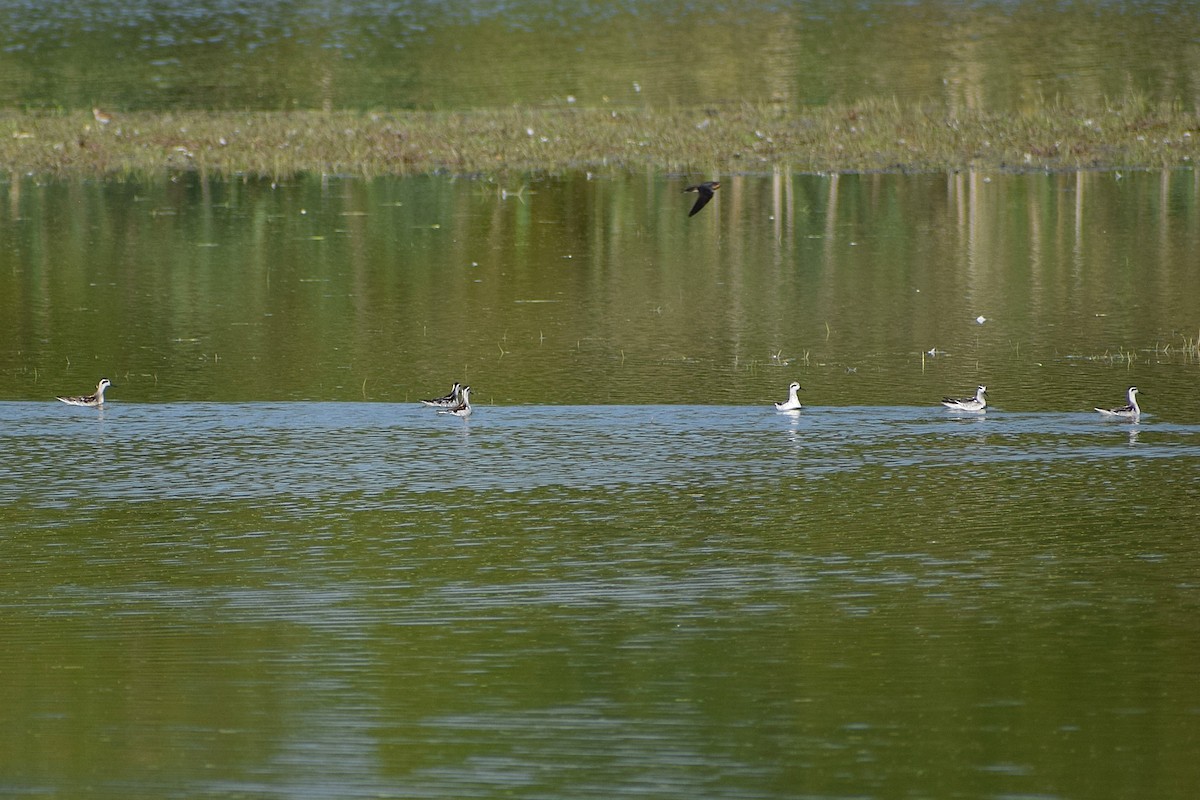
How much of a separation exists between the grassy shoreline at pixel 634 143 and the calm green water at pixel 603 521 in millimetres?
8176

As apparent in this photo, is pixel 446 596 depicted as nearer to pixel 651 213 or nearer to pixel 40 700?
pixel 40 700

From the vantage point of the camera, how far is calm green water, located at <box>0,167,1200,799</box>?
38.7ft

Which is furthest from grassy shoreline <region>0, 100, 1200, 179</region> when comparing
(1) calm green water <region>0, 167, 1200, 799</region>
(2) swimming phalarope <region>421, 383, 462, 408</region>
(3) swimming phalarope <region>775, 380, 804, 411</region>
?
(2) swimming phalarope <region>421, 383, 462, 408</region>

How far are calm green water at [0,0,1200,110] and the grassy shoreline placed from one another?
12.2 ft

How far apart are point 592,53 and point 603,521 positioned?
54262mm

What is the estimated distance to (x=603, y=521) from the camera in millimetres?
17516

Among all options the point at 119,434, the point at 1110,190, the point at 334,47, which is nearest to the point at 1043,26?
the point at 334,47

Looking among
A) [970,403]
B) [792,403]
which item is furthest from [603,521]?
[970,403]

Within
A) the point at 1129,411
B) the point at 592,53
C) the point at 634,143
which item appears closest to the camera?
the point at 1129,411

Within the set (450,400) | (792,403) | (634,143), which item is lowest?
(792,403)

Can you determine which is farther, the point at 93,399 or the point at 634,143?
the point at 634,143

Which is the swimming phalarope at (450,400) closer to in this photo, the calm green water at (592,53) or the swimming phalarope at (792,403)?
the swimming phalarope at (792,403)

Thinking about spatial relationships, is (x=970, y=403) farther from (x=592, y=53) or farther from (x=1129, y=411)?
(x=592, y=53)

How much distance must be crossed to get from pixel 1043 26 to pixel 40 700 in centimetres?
6957
